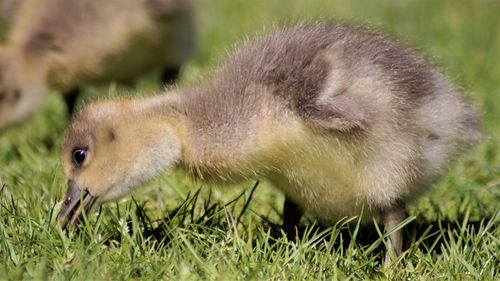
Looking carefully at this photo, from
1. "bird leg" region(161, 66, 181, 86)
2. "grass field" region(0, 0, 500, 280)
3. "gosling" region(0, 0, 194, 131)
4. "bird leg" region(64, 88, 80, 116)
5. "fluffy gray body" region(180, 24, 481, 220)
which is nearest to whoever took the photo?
"grass field" region(0, 0, 500, 280)

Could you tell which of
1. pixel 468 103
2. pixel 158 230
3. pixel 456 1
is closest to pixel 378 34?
pixel 468 103

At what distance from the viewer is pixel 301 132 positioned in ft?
9.83

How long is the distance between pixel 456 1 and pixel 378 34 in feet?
12.5

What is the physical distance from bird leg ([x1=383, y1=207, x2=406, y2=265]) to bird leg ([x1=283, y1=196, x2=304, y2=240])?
0.95ft

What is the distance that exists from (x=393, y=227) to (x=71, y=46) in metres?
2.41

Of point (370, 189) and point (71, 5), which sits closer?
point (370, 189)

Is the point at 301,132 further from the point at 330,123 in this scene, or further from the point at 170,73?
the point at 170,73

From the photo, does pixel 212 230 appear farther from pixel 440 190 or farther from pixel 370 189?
pixel 440 190

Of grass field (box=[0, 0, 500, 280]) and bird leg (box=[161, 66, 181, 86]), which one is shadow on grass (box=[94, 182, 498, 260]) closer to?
grass field (box=[0, 0, 500, 280])

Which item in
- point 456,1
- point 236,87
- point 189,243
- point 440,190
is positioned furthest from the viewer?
point 456,1

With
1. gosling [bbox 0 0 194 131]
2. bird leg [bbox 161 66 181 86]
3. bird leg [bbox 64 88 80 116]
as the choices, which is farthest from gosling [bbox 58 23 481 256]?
bird leg [bbox 161 66 181 86]

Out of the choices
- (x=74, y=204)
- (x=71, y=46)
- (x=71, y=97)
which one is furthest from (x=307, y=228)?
(x=71, y=97)

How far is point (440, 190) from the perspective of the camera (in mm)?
3850

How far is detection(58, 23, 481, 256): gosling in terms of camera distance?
3016mm
